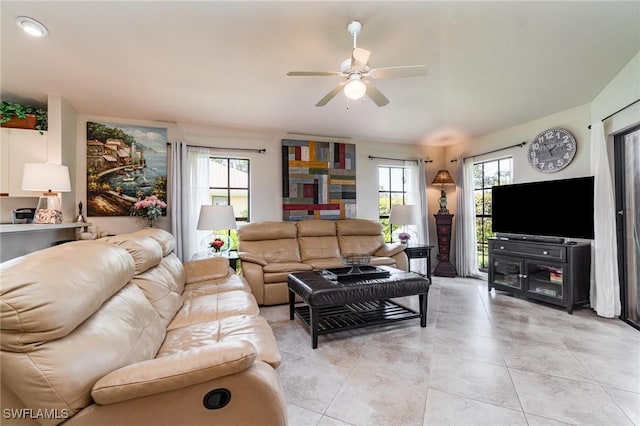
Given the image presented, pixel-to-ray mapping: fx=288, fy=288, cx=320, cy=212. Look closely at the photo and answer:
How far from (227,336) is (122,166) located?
3.38 meters

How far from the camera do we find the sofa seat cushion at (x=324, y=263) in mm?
3920

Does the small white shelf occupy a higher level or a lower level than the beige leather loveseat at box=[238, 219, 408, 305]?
higher

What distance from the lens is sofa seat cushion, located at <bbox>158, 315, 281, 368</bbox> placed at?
1.48 m

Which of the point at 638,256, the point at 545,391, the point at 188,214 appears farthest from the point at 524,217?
the point at 188,214

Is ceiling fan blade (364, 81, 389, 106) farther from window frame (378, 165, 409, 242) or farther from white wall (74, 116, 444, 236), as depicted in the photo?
window frame (378, 165, 409, 242)

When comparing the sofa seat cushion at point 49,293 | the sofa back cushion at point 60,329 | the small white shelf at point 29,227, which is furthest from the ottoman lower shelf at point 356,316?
the small white shelf at point 29,227

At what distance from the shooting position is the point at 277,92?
10.6ft

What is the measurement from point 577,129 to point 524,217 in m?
1.23

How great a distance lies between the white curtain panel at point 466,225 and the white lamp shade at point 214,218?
3890 millimetres

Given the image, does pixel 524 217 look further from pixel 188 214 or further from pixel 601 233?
pixel 188 214

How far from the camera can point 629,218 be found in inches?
118

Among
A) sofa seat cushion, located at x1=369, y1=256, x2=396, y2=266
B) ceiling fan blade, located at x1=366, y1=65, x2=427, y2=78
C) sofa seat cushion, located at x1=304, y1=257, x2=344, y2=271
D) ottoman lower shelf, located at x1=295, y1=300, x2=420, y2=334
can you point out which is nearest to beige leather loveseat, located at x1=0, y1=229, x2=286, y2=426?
ottoman lower shelf, located at x1=295, y1=300, x2=420, y2=334

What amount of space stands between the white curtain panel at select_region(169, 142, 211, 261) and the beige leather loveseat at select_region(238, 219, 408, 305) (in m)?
0.71

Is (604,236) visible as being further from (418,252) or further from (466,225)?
(418,252)
